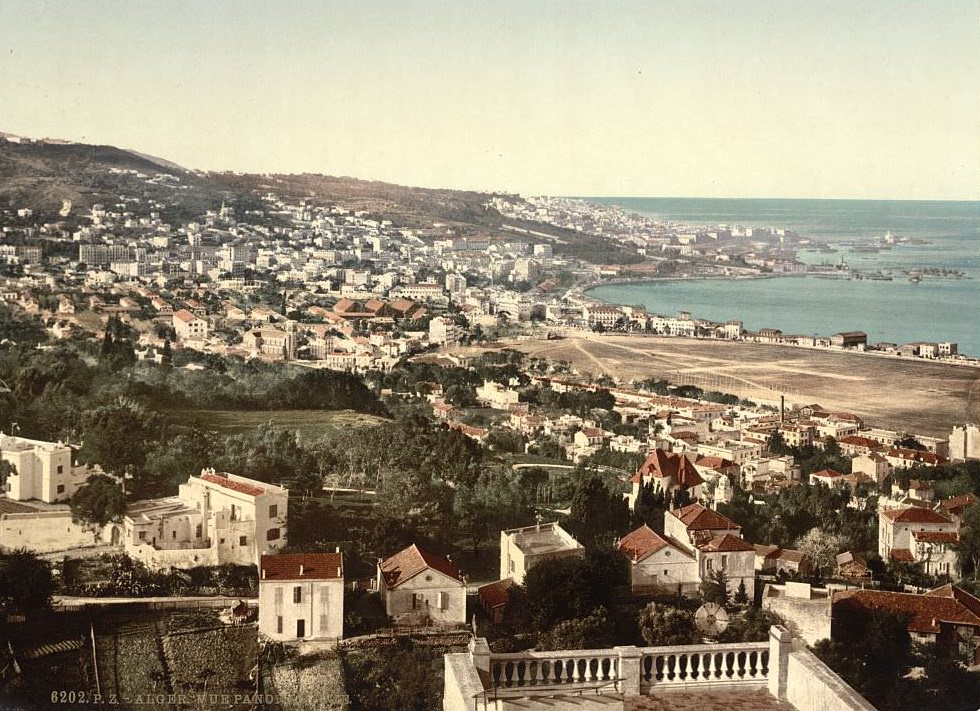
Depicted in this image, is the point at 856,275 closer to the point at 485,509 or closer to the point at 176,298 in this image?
the point at 485,509

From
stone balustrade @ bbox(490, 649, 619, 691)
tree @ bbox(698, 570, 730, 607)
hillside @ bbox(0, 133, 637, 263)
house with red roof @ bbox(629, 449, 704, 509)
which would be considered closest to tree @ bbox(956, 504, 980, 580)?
tree @ bbox(698, 570, 730, 607)

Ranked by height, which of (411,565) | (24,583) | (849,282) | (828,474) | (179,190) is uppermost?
(179,190)

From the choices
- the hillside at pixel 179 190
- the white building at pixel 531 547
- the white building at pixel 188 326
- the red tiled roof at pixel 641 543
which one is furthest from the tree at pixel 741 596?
the white building at pixel 188 326

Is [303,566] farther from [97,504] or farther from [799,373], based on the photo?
[799,373]

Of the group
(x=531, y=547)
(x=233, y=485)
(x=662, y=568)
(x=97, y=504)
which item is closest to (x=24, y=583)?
(x=97, y=504)

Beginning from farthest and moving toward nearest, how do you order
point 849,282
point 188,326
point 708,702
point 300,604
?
point 188,326
point 849,282
point 300,604
point 708,702

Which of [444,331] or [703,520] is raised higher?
[444,331]

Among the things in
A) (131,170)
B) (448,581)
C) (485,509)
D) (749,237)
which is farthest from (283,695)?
(749,237)

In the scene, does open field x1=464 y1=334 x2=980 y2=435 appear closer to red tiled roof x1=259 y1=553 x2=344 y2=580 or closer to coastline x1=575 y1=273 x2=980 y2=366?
coastline x1=575 y1=273 x2=980 y2=366
